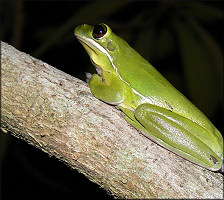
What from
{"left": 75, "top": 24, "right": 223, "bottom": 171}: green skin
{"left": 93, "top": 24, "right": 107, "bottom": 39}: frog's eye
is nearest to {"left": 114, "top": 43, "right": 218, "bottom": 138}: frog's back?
{"left": 75, "top": 24, "right": 223, "bottom": 171}: green skin

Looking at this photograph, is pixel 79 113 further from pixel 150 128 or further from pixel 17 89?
pixel 150 128

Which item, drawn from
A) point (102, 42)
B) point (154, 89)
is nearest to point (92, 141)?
point (154, 89)

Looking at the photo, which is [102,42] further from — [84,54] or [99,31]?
[84,54]

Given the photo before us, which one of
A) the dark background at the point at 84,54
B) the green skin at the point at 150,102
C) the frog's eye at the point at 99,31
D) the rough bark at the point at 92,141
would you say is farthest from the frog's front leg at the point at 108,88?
the dark background at the point at 84,54

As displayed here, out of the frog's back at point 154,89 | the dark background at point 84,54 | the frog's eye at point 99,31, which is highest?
the frog's eye at point 99,31

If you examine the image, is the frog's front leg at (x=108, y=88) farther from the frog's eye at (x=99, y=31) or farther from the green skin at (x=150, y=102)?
the frog's eye at (x=99, y=31)

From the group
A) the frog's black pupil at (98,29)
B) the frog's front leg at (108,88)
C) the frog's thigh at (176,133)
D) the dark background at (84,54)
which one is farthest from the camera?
the dark background at (84,54)

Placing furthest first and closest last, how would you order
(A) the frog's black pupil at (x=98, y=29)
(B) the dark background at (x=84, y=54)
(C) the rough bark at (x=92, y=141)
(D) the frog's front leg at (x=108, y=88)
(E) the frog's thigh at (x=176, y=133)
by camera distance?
1. (B) the dark background at (x=84, y=54)
2. (A) the frog's black pupil at (x=98, y=29)
3. (D) the frog's front leg at (x=108, y=88)
4. (E) the frog's thigh at (x=176, y=133)
5. (C) the rough bark at (x=92, y=141)
